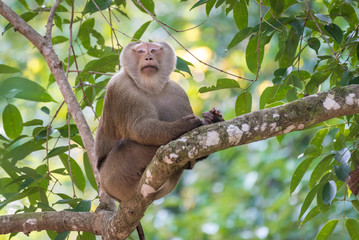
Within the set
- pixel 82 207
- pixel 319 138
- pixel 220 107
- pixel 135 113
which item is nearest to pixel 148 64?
pixel 135 113

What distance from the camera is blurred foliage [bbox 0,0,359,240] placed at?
394 centimetres

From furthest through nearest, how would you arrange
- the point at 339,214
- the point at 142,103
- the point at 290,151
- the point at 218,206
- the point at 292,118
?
1. the point at 218,206
2. the point at 290,151
3. the point at 339,214
4. the point at 142,103
5. the point at 292,118

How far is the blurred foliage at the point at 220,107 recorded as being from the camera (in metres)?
3.94

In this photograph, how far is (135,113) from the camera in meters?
4.07

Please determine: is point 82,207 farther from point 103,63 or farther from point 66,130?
point 103,63

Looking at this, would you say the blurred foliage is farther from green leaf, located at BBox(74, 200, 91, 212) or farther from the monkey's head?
the monkey's head

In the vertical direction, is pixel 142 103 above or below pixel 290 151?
above

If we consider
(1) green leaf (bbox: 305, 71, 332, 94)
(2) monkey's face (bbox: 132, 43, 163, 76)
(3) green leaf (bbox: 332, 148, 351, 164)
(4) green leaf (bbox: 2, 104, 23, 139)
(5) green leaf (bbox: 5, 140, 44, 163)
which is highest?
(2) monkey's face (bbox: 132, 43, 163, 76)

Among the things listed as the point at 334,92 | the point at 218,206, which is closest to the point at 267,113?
the point at 334,92

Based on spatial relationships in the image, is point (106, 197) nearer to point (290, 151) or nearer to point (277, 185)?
point (290, 151)

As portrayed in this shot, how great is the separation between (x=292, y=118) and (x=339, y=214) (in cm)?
450

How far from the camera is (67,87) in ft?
14.9

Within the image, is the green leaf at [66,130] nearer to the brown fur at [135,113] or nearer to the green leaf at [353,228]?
the brown fur at [135,113]

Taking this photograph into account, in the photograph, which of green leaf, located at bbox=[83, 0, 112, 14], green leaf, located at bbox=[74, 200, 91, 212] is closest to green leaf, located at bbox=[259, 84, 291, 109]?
green leaf, located at bbox=[83, 0, 112, 14]
